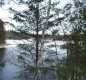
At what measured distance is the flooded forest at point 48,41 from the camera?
8.47 m

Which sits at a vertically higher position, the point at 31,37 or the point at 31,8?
the point at 31,8

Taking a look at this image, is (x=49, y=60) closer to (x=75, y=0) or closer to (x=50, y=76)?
(x=50, y=76)

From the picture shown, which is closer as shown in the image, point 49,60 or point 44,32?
point 49,60

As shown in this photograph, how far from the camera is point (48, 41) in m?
11.4

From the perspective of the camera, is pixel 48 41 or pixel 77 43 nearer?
pixel 77 43

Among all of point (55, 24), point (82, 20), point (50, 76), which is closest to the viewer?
point (82, 20)

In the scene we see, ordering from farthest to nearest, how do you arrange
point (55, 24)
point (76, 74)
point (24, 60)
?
point (24, 60), point (55, 24), point (76, 74)

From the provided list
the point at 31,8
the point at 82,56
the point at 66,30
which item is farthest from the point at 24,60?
the point at 82,56

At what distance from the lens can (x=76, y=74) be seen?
8055 millimetres

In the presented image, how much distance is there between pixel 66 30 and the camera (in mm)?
9547

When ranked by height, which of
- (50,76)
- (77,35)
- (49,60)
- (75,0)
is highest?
(75,0)

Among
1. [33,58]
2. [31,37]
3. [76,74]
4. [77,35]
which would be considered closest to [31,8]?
[31,37]

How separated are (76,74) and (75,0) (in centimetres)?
257

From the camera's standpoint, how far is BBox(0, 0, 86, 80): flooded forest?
8.47 metres
